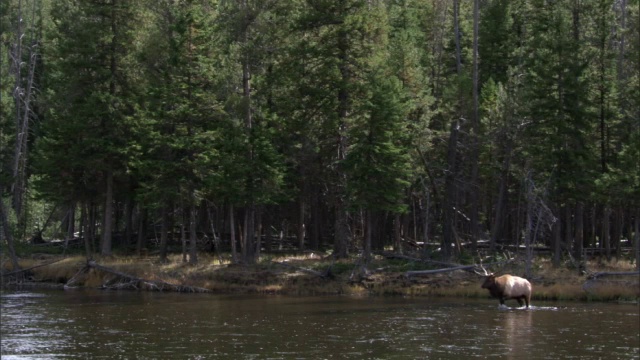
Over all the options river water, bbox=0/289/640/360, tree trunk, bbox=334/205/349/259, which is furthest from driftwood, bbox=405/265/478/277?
tree trunk, bbox=334/205/349/259

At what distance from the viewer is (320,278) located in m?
44.8

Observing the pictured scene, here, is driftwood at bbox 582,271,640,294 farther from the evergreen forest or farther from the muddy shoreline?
the evergreen forest

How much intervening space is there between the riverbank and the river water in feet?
7.95

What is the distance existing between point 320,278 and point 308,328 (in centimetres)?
1568

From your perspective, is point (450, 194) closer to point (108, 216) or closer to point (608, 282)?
point (608, 282)

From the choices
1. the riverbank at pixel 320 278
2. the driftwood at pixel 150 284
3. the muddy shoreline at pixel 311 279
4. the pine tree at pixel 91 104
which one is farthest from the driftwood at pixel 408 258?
the pine tree at pixel 91 104

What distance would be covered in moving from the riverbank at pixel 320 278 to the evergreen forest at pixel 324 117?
5.88 feet

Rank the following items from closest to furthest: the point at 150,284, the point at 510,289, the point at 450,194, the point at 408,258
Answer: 1. the point at 510,289
2. the point at 150,284
3. the point at 408,258
4. the point at 450,194

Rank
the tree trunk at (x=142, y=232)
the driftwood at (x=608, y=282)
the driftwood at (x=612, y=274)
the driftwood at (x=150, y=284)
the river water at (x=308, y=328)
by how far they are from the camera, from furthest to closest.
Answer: the tree trunk at (x=142, y=232) < the driftwood at (x=150, y=284) < the driftwood at (x=612, y=274) < the driftwood at (x=608, y=282) < the river water at (x=308, y=328)

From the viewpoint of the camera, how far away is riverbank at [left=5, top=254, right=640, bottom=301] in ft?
132

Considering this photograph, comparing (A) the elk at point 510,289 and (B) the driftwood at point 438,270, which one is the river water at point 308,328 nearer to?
(A) the elk at point 510,289

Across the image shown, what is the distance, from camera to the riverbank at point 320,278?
4038cm

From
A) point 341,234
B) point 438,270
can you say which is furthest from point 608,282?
point 341,234

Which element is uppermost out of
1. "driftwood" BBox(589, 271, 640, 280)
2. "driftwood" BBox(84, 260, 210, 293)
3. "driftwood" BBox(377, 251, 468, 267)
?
"driftwood" BBox(377, 251, 468, 267)
